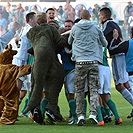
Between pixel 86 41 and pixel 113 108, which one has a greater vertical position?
pixel 86 41

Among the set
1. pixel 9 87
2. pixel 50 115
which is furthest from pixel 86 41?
pixel 9 87

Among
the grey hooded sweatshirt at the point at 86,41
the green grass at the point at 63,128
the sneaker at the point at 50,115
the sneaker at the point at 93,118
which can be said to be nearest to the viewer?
the green grass at the point at 63,128

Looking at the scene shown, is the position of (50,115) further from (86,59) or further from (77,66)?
(86,59)

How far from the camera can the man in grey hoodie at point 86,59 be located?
32.6 ft

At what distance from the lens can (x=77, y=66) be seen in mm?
10000

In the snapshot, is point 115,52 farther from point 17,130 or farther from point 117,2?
point 117,2

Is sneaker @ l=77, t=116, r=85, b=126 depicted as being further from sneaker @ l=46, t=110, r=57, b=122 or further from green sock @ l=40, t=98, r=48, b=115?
green sock @ l=40, t=98, r=48, b=115

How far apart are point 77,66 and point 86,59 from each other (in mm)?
193

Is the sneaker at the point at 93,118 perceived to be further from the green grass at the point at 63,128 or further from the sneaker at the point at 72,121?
the sneaker at the point at 72,121

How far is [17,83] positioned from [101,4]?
23524 millimetres

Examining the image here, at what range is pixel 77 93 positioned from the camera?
10.1m

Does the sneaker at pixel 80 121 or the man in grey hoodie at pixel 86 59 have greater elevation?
the man in grey hoodie at pixel 86 59

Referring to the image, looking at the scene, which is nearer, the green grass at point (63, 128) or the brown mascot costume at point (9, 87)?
the green grass at point (63, 128)

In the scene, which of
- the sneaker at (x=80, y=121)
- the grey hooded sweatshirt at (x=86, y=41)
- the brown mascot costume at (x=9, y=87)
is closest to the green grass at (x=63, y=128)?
the sneaker at (x=80, y=121)
